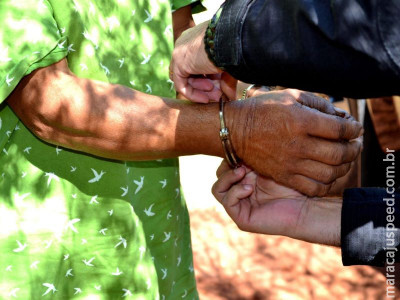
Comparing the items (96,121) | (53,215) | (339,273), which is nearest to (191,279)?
(53,215)

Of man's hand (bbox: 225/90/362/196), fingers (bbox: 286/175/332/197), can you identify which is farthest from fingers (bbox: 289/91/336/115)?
fingers (bbox: 286/175/332/197)

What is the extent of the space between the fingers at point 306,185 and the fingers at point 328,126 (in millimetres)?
173

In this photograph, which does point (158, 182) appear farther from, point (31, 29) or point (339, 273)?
point (339, 273)

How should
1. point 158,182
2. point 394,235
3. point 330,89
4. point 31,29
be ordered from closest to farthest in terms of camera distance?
point 330,89 < point 31,29 < point 394,235 < point 158,182

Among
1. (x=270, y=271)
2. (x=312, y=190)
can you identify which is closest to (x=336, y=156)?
(x=312, y=190)

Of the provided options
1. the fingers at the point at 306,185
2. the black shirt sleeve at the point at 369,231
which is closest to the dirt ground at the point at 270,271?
the black shirt sleeve at the point at 369,231

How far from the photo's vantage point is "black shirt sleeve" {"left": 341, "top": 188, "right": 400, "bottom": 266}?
250 cm

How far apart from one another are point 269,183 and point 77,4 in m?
1.02

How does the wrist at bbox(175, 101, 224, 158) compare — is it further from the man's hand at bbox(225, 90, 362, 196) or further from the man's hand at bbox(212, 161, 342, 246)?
the man's hand at bbox(212, 161, 342, 246)

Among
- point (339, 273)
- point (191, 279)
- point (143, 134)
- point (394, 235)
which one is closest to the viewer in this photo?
point (143, 134)

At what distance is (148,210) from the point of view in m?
2.67

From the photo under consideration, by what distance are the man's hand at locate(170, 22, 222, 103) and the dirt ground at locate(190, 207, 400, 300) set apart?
272cm

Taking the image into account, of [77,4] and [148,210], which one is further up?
[77,4]

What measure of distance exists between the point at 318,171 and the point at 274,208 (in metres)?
0.41
